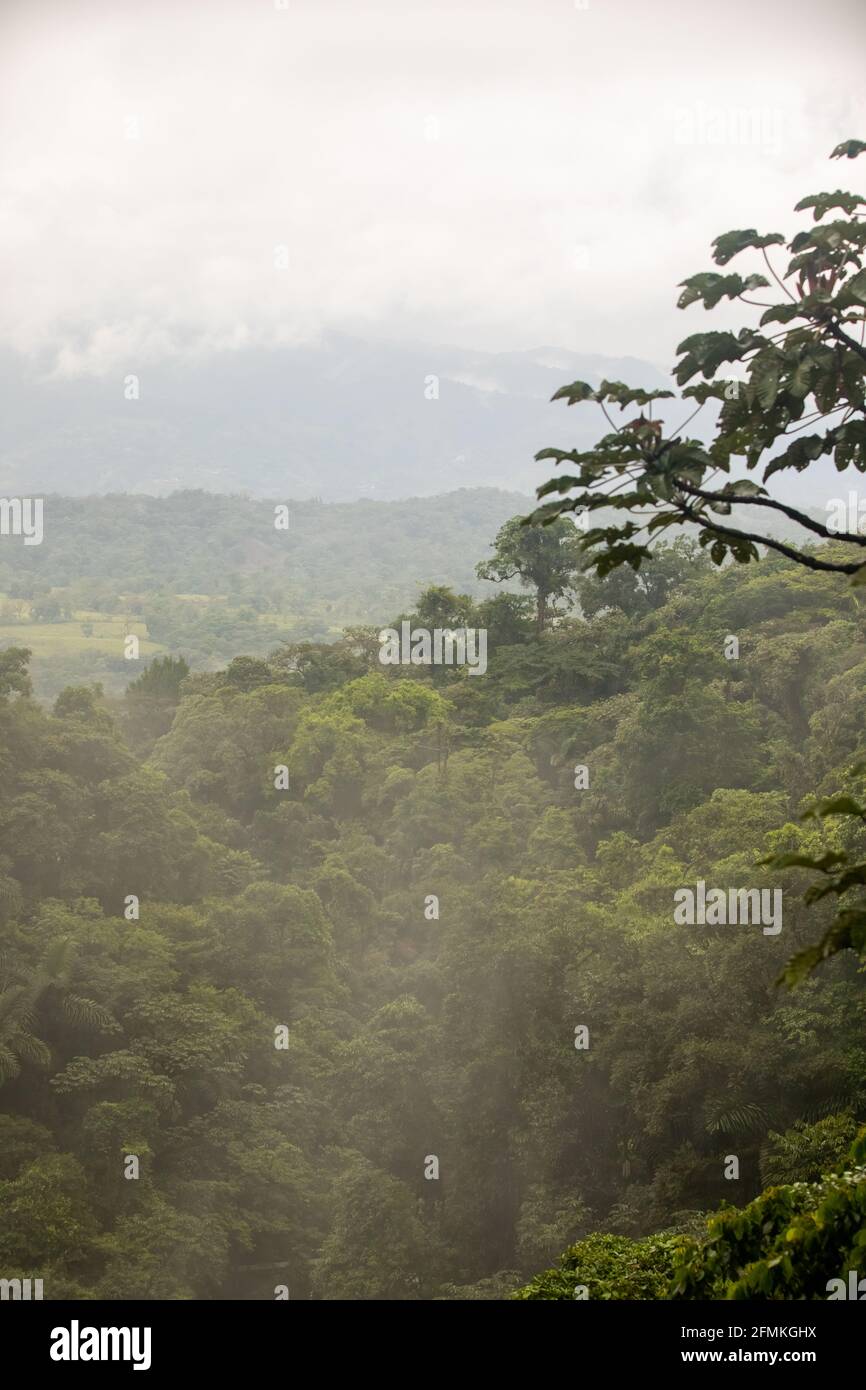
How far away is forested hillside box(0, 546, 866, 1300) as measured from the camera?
10.5 m

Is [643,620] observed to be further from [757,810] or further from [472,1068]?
[472,1068]

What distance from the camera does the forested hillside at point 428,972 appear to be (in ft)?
34.6

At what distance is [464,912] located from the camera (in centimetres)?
1440

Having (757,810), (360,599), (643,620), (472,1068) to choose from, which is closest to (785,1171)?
(472,1068)

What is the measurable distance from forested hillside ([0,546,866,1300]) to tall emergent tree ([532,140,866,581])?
4.44m

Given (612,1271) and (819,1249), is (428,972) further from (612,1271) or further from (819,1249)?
(819,1249)

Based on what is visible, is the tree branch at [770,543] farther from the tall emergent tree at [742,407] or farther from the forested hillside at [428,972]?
the forested hillside at [428,972]

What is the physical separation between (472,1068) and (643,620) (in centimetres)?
1234

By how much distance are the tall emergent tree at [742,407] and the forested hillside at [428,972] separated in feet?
14.6

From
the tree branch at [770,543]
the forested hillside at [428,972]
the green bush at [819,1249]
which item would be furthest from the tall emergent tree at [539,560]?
the tree branch at [770,543]

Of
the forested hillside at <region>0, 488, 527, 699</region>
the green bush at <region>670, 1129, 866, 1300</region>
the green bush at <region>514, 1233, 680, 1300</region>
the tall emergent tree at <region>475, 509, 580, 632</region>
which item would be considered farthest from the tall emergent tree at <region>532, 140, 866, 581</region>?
the forested hillside at <region>0, 488, 527, 699</region>

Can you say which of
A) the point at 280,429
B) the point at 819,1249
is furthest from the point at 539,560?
the point at 280,429

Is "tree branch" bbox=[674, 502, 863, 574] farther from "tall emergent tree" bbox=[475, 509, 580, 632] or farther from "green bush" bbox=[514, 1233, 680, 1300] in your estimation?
"tall emergent tree" bbox=[475, 509, 580, 632]
